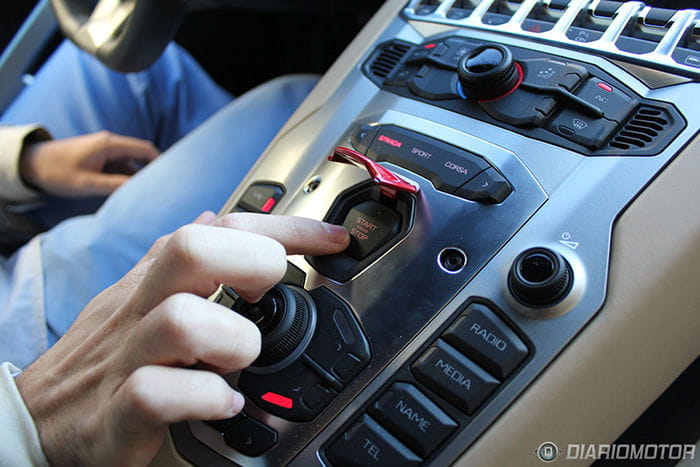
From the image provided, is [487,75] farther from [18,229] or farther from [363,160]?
[18,229]

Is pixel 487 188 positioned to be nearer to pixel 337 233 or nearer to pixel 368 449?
pixel 337 233

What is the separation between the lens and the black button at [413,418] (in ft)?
1.55

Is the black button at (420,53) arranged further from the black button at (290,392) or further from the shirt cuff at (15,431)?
the shirt cuff at (15,431)

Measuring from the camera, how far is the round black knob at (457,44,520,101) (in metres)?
0.57

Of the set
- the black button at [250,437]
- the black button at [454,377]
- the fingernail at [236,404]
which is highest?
the black button at [454,377]

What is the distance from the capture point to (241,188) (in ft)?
2.36

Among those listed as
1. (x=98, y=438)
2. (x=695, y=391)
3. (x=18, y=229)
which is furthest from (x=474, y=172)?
(x=18, y=229)

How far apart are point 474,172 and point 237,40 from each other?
1087mm

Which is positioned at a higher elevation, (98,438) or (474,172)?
(474,172)

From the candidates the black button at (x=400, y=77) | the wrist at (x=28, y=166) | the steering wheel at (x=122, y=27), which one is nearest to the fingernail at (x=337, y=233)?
the black button at (x=400, y=77)

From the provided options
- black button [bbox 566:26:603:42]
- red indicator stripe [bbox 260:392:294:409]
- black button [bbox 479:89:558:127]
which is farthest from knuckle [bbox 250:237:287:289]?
black button [bbox 566:26:603:42]

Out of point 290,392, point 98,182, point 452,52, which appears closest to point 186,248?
point 290,392

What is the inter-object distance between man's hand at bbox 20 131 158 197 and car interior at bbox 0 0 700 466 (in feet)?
1.79

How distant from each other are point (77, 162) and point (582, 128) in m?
0.89
